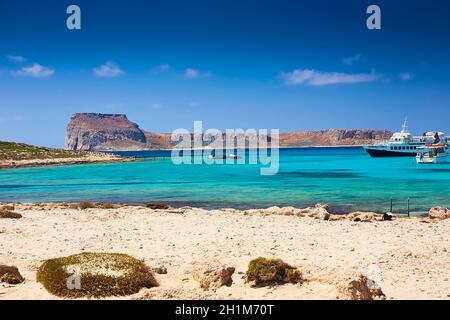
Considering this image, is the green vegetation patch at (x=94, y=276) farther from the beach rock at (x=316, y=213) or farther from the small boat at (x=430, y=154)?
the small boat at (x=430, y=154)

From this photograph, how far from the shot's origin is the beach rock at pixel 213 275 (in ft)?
31.0

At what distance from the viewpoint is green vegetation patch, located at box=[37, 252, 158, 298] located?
8.70 meters

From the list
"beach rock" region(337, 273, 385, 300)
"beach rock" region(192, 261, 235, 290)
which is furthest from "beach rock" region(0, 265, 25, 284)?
"beach rock" region(337, 273, 385, 300)

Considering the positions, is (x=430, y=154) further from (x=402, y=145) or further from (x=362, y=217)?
(x=362, y=217)

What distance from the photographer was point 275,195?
122 feet

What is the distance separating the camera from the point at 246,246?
15.0 m

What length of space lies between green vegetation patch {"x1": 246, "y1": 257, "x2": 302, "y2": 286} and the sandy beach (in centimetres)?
23

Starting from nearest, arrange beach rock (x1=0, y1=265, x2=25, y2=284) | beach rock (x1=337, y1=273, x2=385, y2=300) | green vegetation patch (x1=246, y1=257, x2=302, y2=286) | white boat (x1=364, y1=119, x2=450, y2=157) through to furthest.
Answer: beach rock (x1=337, y1=273, x2=385, y2=300), beach rock (x1=0, y1=265, x2=25, y2=284), green vegetation patch (x1=246, y1=257, x2=302, y2=286), white boat (x1=364, y1=119, x2=450, y2=157)

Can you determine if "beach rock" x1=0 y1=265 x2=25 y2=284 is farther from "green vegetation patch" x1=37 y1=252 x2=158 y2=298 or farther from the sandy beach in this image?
"green vegetation patch" x1=37 y1=252 x2=158 y2=298

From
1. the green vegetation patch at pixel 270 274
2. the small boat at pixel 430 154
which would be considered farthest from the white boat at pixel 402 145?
the green vegetation patch at pixel 270 274

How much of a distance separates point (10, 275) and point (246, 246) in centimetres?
761

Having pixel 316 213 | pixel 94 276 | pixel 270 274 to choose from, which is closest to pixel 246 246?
pixel 270 274

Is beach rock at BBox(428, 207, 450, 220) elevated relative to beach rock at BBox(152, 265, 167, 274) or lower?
lower
